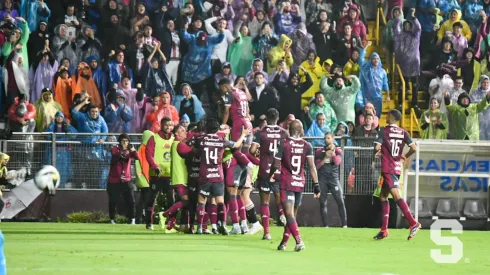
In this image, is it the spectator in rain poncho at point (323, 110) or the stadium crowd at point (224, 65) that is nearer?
the stadium crowd at point (224, 65)

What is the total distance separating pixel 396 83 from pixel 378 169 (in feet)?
17.4

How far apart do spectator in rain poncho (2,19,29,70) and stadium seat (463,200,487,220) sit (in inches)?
408

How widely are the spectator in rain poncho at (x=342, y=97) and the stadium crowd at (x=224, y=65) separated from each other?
0.02 m

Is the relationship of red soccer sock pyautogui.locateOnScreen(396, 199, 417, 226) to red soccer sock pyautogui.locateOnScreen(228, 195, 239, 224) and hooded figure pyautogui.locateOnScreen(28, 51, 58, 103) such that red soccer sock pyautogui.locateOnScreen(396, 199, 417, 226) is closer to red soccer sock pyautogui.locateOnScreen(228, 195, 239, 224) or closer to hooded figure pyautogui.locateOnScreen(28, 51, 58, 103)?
red soccer sock pyautogui.locateOnScreen(228, 195, 239, 224)

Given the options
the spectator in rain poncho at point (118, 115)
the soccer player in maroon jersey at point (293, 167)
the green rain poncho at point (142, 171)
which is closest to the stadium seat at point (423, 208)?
the green rain poncho at point (142, 171)

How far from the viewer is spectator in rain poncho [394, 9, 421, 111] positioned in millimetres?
29984

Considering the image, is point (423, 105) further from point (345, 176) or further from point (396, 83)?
point (345, 176)

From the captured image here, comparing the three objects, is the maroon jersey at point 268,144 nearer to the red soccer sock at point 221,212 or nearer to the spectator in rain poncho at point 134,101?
the red soccer sock at point 221,212

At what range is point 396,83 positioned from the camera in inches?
1226

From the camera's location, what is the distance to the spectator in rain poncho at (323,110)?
27297 mm

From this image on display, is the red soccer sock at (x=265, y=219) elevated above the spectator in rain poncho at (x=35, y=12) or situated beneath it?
situated beneath

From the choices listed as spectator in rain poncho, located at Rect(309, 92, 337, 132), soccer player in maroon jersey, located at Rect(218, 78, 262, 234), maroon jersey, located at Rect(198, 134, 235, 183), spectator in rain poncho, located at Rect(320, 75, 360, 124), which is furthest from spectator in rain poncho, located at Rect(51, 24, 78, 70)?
maroon jersey, located at Rect(198, 134, 235, 183)

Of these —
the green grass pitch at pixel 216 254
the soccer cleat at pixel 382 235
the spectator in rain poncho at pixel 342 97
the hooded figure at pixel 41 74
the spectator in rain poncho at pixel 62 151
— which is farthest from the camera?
the spectator in rain poncho at pixel 342 97

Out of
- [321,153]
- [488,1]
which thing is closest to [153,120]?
[321,153]
